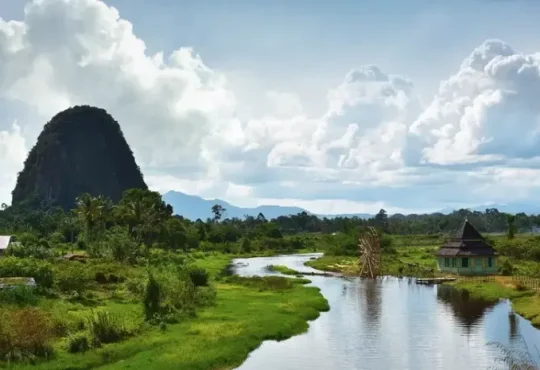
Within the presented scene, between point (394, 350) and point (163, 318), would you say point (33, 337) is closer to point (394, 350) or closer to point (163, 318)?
point (163, 318)

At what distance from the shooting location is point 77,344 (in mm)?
33688

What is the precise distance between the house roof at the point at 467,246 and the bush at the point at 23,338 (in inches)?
2337

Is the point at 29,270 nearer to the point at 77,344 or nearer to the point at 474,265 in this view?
the point at 77,344

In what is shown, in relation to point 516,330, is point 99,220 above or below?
above

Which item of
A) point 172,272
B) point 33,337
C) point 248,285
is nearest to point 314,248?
point 248,285

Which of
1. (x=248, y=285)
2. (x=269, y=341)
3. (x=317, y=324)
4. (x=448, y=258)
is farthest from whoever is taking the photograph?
(x=448, y=258)

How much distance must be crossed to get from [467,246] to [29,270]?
176 feet

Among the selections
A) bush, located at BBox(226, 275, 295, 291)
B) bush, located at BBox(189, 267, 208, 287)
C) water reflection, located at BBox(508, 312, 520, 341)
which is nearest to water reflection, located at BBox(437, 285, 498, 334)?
water reflection, located at BBox(508, 312, 520, 341)

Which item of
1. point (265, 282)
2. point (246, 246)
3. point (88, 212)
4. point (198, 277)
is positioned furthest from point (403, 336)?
point (246, 246)

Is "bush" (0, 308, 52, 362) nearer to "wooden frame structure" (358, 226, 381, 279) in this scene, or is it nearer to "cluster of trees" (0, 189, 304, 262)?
"cluster of trees" (0, 189, 304, 262)

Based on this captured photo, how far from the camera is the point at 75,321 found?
3891 centimetres

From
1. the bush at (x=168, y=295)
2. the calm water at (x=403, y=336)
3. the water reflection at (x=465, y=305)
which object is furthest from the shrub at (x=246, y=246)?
the bush at (x=168, y=295)

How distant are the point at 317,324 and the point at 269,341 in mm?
7302

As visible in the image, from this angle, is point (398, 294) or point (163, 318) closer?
point (163, 318)
